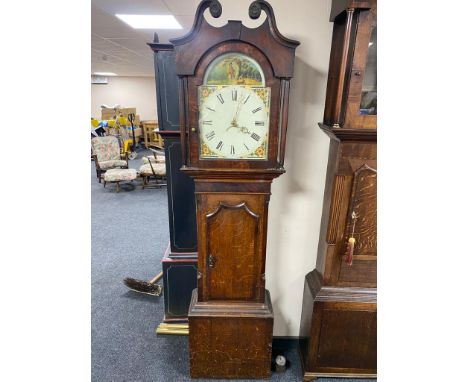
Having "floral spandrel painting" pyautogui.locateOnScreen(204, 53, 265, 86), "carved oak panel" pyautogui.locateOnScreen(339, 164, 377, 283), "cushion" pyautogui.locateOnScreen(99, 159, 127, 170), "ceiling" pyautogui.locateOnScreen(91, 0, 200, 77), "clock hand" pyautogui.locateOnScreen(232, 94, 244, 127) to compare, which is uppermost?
"ceiling" pyautogui.locateOnScreen(91, 0, 200, 77)

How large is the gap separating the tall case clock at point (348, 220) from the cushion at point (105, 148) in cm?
458

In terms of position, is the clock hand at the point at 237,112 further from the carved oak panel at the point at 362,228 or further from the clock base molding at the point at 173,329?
the clock base molding at the point at 173,329

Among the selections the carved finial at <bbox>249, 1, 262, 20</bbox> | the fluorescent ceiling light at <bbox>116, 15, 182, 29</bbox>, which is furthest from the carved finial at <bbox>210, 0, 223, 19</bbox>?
the fluorescent ceiling light at <bbox>116, 15, 182, 29</bbox>

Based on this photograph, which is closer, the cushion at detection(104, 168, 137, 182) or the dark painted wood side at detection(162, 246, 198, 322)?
the dark painted wood side at detection(162, 246, 198, 322)

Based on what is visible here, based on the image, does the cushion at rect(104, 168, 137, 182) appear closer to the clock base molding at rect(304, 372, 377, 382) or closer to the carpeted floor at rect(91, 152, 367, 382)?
the carpeted floor at rect(91, 152, 367, 382)

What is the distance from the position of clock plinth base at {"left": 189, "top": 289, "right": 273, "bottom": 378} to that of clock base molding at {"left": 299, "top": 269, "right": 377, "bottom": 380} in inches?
9.0

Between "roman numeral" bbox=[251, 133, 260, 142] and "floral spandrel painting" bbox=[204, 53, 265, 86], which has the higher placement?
"floral spandrel painting" bbox=[204, 53, 265, 86]

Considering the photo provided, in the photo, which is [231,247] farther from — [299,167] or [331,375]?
[331,375]

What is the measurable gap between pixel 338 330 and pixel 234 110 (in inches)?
46.5

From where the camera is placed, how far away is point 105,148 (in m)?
5.19

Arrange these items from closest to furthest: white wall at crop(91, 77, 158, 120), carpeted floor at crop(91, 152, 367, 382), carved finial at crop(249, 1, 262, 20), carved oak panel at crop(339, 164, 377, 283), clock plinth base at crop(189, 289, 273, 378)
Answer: carved finial at crop(249, 1, 262, 20) → carved oak panel at crop(339, 164, 377, 283) → clock plinth base at crop(189, 289, 273, 378) → carpeted floor at crop(91, 152, 367, 382) → white wall at crop(91, 77, 158, 120)

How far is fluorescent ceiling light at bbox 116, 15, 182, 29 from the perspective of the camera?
9.34 ft

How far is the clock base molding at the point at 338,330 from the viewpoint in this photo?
4.65 feet

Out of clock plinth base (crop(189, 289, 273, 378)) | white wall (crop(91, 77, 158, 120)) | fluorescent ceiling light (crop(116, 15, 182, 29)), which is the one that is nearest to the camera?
clock plinth base (crop(189, 289, 273, 378))
